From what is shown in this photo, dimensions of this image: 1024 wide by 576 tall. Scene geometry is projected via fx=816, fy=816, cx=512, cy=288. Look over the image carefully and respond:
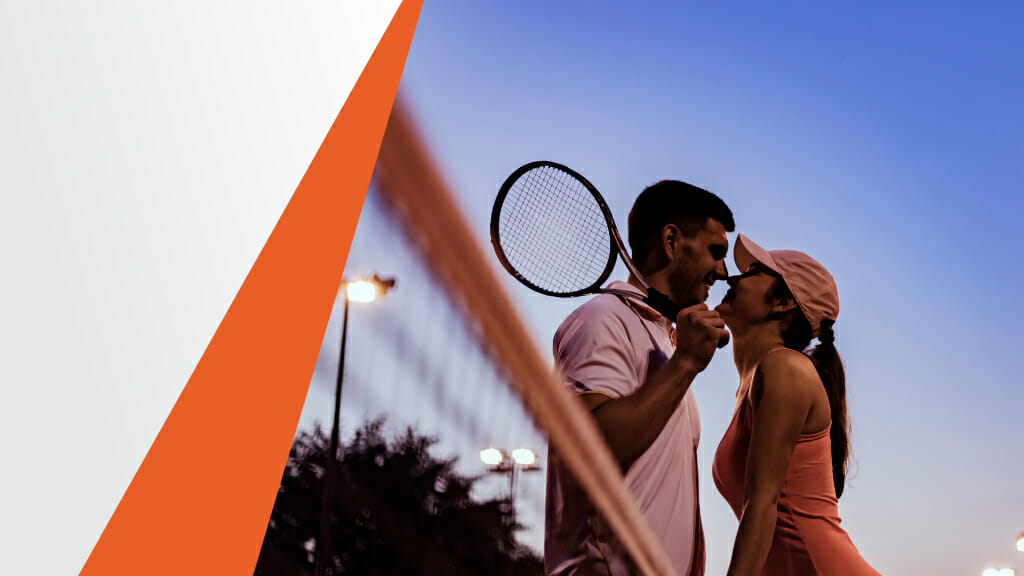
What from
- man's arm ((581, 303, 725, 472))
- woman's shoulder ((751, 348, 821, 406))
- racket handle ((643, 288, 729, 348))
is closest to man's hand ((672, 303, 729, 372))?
man's arm ((581, 303, 725, 472))

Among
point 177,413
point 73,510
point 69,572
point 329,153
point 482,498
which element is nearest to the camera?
point 69,572

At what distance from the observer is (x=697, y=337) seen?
2248 mm

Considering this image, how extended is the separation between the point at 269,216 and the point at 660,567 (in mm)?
3723

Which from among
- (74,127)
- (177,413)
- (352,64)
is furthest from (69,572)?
(352,64)

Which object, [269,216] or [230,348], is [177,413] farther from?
[269,216]

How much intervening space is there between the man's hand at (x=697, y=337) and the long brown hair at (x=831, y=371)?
749 mm

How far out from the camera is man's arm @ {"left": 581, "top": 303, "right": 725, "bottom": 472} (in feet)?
7.04

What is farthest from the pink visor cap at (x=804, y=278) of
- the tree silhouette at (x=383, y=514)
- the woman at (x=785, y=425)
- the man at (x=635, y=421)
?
the tree silhouette at (x=383, y=514)

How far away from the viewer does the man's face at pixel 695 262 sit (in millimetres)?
2787

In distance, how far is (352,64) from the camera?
578cm

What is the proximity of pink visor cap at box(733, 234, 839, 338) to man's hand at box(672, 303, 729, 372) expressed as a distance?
2.29 feet

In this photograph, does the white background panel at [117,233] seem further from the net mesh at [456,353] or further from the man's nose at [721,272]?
the man's nose at [721,272]

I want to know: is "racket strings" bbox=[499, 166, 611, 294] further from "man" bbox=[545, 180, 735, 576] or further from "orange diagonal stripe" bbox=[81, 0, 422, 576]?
"orange diagonal stripe" bbox=[81, 0, 422, 576]

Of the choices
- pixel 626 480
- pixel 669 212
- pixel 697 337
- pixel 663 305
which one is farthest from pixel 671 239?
pixel 626 480
